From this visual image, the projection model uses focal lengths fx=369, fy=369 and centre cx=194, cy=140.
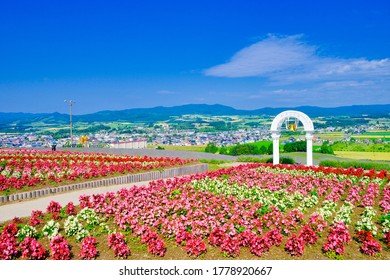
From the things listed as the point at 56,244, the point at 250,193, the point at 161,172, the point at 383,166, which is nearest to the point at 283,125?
the point at 383,166

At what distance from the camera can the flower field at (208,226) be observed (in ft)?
23.0

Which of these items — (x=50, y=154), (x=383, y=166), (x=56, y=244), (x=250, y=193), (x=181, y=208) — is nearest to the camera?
(x=56, y=244)

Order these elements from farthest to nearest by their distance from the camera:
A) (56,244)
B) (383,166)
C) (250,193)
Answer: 1. (383,166)
2. (250,193)
3. (56,244)

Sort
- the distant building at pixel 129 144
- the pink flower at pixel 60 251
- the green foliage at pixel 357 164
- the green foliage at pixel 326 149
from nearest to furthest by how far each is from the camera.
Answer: the pink flower at pixel 60 251 < the green foliage at pixel 357 164 < the green foliage at pixel 326 149 < the distant building at pixel 129 144

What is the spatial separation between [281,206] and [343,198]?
2990 millimetres

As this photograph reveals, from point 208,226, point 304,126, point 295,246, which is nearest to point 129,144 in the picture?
point 304,126

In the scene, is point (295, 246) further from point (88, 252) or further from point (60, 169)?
point (60, 169)

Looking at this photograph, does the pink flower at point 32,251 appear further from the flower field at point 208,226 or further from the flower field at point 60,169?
the flower field at point 60,169

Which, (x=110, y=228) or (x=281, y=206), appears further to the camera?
(x=281, y=206)

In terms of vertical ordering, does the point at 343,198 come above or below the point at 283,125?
below

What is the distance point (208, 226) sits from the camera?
26.8ft

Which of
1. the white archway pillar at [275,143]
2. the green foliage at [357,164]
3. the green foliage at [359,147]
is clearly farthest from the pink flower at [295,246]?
the green foliage at [359,147]
